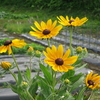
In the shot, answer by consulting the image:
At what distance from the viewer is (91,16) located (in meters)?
14.0

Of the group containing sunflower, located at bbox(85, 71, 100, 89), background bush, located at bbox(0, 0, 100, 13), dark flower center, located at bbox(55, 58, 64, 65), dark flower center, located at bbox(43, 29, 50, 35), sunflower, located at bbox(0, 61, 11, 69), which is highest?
dark flower center, located at bbox(43, 29, 50, 35)

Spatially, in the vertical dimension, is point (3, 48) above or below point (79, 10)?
above

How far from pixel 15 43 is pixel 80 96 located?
627 mm

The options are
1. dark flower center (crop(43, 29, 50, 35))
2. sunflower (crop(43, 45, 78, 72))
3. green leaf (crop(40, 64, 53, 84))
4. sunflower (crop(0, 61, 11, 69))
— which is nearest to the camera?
sunflower (crop(43, 45, 78, 72))

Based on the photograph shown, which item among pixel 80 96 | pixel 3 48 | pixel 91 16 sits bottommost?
pixel 91 16

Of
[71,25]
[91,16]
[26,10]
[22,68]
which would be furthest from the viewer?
[26,10]

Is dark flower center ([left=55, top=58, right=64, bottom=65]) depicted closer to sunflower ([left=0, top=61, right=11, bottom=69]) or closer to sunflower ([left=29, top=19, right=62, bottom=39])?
sunflower ([left=29, top=19, right=62, bottom=39])

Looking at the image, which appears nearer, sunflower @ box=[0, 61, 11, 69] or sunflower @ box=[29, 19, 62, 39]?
sunflower @ box=[29, 19, 62, 39]

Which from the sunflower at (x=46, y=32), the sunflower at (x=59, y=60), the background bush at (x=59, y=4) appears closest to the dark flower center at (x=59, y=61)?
the sunflower at (x=59, y=60)

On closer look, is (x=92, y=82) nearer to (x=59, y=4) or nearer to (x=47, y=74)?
(x=47, y=74)

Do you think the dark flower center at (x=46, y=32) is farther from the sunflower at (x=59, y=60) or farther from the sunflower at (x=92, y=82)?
the sunflower at (x=92, y=82)

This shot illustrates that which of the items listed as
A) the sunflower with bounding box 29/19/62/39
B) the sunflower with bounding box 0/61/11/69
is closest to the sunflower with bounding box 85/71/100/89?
the sunflower with bounding box 29/19/62/39

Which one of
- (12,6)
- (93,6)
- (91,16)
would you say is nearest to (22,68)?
(91,16)

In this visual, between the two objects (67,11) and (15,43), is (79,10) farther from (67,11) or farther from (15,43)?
(15,43)
